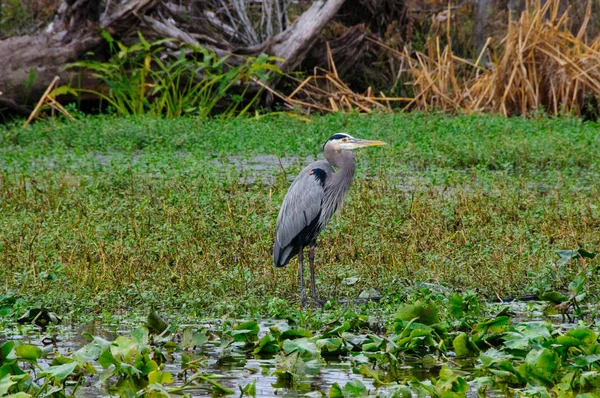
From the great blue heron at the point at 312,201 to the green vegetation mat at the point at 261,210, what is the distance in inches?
9.2

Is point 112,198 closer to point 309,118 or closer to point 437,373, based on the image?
point 437,373

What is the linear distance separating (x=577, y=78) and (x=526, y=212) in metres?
6.26

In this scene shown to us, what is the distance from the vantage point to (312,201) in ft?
22.5

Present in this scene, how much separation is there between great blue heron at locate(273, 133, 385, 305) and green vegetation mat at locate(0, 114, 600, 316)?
23cm

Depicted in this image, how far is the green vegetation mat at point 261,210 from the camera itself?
6.59m

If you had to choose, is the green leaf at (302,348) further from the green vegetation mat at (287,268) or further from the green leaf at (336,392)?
the green leaf at (336,392)

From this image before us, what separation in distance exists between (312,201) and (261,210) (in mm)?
1944

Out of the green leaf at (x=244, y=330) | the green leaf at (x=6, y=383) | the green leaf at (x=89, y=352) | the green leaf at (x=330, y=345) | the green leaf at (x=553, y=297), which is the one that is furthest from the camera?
the green leaf at (x=553, y=297)

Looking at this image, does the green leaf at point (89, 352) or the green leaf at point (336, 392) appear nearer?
the green leaf at point (336, 392)

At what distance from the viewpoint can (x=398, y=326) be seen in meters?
5.25

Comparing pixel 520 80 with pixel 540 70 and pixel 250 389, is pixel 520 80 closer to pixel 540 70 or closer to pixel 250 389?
pixel 540 70

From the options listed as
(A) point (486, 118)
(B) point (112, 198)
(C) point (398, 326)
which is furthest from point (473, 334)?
(A) point (486, 118)

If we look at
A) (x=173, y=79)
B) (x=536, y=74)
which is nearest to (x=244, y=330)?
(x=173, y=79)

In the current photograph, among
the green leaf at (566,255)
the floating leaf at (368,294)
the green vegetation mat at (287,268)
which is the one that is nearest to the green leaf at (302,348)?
the green vegetation mat at (287,268)
